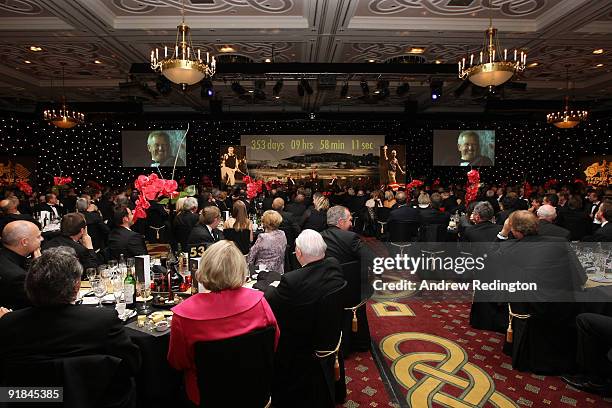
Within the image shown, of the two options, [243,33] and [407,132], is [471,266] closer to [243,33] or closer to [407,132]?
[243,33]

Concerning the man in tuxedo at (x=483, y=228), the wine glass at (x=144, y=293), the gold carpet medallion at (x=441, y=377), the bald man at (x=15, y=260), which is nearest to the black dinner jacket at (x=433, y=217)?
the man in tuxedo at (x=483, y=228)

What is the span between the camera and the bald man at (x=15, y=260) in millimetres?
2631

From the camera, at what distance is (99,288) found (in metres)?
2.75

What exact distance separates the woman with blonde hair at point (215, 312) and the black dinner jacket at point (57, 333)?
306 millimetres

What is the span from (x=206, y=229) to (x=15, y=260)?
6.32 ft

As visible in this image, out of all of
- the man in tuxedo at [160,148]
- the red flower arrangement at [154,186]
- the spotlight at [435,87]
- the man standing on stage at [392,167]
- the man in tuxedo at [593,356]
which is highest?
the spotlight at [435,87]

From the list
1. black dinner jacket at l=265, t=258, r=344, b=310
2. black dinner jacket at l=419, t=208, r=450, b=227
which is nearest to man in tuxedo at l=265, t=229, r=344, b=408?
black dinner jacket at l=265, t=258, r=344, b=310

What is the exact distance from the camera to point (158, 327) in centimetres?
237

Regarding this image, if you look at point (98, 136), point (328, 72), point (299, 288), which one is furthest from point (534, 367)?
point (98, 136)

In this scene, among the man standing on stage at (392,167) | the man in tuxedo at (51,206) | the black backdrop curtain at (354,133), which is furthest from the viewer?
the man standing on stage at (392,167)

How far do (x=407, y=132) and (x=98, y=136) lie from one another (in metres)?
12.7

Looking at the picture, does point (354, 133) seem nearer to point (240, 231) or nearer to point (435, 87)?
point (435, 87)

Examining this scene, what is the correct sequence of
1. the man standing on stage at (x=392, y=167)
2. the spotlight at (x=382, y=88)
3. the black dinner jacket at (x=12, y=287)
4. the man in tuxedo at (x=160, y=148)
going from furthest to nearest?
1. the man standing on stage at (x=392, y=167)
2. the man in tuxedo at (x=160, y=148)
3. the spotlight at (x=382, y=88)
4. the black dinner jacket at (x=12, y=287)

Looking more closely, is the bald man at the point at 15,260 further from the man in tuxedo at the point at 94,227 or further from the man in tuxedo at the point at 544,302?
the man in tuxedo at the point at 544,302
